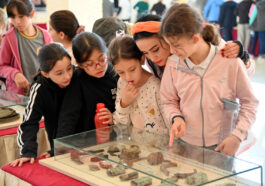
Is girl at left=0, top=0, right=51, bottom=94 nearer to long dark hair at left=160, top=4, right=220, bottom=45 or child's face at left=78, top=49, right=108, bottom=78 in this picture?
child's face at left=78, top=49, right=108, bottom=78

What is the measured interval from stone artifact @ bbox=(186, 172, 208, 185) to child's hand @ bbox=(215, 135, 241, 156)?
13.7 inches

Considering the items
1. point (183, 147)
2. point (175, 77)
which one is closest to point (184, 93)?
point (175, 77)

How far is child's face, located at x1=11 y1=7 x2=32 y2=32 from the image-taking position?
3686 mm

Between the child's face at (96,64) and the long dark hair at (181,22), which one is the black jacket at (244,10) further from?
the long dark hair at (181,22)

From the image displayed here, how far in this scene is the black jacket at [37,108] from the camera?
2.29 metres

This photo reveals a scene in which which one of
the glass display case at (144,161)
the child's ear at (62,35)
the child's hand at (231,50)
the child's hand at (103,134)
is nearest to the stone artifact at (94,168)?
the glass display case at (144,161)

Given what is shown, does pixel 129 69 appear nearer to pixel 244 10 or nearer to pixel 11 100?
pixel 11 100

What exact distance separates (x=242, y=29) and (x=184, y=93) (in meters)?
9.05

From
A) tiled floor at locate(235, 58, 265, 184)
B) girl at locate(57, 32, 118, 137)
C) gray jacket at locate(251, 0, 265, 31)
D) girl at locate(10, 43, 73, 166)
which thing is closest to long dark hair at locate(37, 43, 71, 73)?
girl at locate(10, 43, 73, 166)

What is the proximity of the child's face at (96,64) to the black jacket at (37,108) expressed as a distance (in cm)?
22

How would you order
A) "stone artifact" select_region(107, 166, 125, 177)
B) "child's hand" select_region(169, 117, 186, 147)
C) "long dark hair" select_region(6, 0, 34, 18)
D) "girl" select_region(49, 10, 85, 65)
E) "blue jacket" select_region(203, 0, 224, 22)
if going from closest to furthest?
"stone artifact" select_region(107, 166, 125, 177), "child's hand" select_region(169, 117, 186, 147), "girl" select_region(49, 10, 85, 65), "long dark hair" select_region(6, 0, 34, 18), "blue jacket" select_region(203, 0, 224, 22)

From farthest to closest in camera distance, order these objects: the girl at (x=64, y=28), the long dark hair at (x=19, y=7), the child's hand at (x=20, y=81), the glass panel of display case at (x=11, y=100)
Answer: the long dark hair at (x=19, y=7)
the child's hand at (x=20, y=81)
the girl at (x=64, y=28)
the glass panel of display case at (x=11, y=100)

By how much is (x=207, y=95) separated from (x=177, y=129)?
25 cm

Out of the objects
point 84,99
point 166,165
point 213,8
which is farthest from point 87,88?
point 213,8
